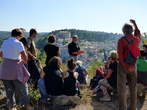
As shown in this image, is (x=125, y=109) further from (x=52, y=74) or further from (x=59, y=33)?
(x=59, y=33)

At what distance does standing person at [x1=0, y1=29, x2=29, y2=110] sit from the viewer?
23.9ft

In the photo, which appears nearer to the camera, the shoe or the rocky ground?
the rocky ground

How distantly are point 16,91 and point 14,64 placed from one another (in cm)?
56

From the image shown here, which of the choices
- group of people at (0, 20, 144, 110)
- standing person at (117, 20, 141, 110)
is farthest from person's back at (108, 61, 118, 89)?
standing person at (117, 20, 141, 110)

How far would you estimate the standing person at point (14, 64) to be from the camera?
7.27 m

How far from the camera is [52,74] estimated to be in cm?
827

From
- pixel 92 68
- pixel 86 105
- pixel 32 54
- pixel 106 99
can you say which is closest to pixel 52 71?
pixel 86 105

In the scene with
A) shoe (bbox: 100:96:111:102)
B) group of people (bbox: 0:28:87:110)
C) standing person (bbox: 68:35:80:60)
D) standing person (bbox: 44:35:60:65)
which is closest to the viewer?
group of people (bbox: 0:28:87:110)

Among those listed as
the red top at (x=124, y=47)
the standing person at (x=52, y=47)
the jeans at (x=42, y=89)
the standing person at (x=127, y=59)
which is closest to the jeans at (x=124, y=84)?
the standing person at (x=127, y=59)

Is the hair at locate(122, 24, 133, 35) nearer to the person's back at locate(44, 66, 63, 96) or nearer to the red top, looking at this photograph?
the red top

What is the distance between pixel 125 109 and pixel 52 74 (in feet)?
5.99

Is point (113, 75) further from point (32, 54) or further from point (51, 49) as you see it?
point (32, 54)

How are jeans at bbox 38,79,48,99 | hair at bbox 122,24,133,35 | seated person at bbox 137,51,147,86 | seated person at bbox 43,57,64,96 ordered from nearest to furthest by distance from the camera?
1. hair at bbox 122,24,133,35
2. seated person at bbox 43,57,64,96
3. jeans at bbox 38,79,48,99
4. seated person at bbox 137,51,147,86

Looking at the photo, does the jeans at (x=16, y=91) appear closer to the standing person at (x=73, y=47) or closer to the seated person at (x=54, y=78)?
the seated person at (x=54, y=78)
